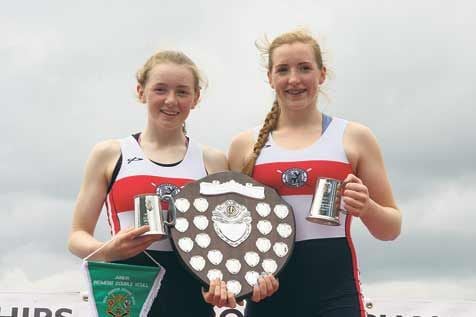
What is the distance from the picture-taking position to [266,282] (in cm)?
305

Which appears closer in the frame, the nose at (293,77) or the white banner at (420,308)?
the nose at (293,77)

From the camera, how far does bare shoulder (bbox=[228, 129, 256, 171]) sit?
3.58 meters

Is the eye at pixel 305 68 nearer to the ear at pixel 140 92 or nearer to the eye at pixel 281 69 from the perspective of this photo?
the eye at pixel 281 69

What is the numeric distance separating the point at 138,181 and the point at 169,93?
17.3 inches

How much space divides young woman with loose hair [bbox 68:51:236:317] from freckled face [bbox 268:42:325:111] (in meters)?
0.41

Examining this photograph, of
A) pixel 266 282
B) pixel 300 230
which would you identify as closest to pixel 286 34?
pixel 300 230

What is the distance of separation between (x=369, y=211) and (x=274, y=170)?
488mm

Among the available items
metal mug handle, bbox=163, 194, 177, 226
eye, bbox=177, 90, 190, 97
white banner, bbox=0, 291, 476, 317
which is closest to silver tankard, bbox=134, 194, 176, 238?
metal mug handle, bbox=163, 194, 177, 226

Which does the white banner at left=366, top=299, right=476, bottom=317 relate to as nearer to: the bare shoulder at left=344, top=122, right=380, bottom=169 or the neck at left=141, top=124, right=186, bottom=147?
the bare shoulder at left=344, top=122, right=380, bottom=169

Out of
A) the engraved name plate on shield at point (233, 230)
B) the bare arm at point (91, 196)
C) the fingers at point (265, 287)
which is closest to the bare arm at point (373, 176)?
the engraved name plate on shield at point (233, 230)

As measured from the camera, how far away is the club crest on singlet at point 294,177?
130 inches

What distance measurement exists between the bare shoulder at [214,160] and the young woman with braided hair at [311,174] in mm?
95

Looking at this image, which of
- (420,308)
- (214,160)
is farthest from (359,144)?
(420,308)

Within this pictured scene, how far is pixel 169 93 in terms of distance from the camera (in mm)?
3357
